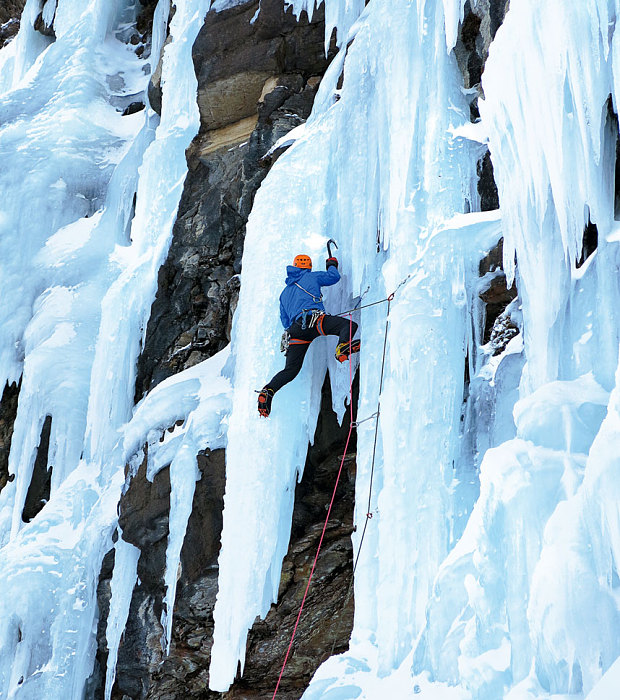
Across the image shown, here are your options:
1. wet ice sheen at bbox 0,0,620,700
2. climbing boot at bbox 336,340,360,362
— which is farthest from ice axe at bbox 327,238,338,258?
climbing boot at bbox 336,340,360,362

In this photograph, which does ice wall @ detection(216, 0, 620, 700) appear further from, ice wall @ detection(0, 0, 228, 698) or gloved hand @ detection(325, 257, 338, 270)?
ice wall @ detection(0, 0, 228, 698)

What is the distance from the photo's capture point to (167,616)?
23.6 ft

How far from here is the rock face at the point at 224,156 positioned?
839 centimetres

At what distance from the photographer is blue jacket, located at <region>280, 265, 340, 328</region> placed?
20.2 ft

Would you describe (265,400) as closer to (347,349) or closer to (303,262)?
(347,349)

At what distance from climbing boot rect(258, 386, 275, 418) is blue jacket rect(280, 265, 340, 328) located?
452 millimetres

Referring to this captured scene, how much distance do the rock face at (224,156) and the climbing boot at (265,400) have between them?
206cm

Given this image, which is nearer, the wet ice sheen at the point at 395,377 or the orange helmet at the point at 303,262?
the wet ice sheen at the point at 395,377

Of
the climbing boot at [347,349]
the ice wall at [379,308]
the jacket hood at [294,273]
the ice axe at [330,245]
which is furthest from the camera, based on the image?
the ice axe at [330,245]

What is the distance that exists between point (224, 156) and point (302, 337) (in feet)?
11.2

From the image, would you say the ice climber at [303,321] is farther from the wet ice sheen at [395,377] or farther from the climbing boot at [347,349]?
the wet ice sheen at [395,377]

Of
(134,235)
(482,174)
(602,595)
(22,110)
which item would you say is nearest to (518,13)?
(482,174)

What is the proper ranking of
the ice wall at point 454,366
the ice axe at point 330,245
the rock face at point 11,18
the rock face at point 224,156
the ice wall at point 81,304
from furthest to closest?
the rock face at point 11,18
the rock face at point 224,156
the ice wall at point 81,304
the ice axe at point 330,245
the ice wall at point 454,366

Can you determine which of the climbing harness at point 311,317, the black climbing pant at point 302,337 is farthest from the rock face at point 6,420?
the climbing harness at point 311,317
